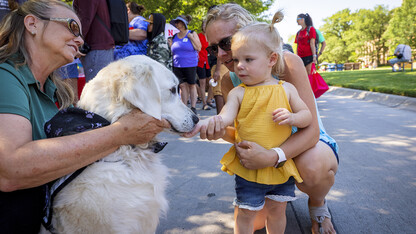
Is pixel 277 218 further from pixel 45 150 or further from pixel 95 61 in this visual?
pixel 95 61

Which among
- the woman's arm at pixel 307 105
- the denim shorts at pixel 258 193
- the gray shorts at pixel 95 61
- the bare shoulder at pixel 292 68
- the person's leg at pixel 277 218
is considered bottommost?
the person's leg at pixel 277 218

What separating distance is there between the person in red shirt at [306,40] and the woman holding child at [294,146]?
671 centimetres

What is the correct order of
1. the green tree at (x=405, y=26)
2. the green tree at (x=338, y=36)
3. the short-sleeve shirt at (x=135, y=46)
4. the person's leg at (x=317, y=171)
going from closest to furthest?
the person's leg at (x=317, y=171)
the short-sleeve shirt at (x=135, y=46)
the green tree at (x=405, y=26)
the green tree at (x=338, y=36)

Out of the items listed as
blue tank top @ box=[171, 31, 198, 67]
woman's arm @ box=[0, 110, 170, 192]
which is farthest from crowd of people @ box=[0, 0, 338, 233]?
blue tank top @ box=[171, 31, 198, 67]

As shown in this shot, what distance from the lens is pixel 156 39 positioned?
4.99 meters

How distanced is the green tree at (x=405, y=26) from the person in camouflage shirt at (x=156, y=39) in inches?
1803

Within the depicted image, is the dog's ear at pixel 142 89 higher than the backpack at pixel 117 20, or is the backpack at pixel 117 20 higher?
the backpack at pixel 117 20


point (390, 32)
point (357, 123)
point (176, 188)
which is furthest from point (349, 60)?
point (176, 188)

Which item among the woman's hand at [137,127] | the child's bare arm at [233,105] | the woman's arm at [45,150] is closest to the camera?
the woman's arm at [45,150]

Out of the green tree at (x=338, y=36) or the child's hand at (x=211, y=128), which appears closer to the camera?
the child's hand at (x=211, y=128)

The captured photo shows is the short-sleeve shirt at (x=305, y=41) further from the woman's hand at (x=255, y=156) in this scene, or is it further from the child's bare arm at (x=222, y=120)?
the woman's hand at (x=255, y=156)

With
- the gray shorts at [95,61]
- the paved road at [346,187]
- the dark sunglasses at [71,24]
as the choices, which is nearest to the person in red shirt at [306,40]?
the paved road at [346,187]

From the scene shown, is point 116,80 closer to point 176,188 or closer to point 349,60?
point 176,188

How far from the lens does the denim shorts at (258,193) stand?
1984mm
